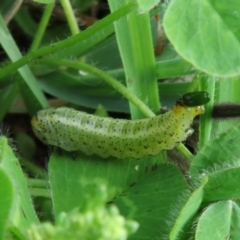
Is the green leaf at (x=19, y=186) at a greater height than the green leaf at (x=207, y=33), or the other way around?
the green leaf at (x=207, y=33)

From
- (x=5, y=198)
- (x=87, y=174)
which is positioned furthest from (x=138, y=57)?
(x=5, y=198)

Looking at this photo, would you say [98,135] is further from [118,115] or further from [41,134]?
[118,115]

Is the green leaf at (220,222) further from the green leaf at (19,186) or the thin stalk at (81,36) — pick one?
the thin stalk at (81,36)

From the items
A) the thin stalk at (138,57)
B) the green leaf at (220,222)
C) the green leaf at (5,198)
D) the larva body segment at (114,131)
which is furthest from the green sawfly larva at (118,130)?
the green leaf at (5,198)

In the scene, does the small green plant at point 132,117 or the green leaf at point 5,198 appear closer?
the green leaf at point 5,198

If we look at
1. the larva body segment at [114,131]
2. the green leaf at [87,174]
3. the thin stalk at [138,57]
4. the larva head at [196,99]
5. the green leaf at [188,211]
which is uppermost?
the thin stalk at [138,57]

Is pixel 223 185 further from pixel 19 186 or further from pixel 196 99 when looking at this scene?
pixel 19 186
